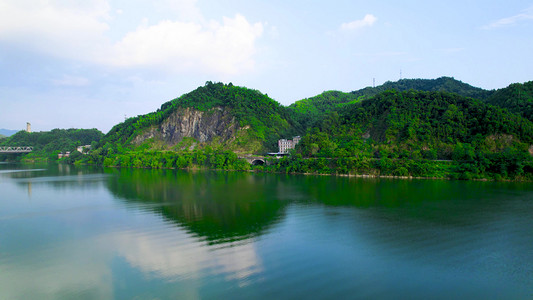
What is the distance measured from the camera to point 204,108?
75562 mm

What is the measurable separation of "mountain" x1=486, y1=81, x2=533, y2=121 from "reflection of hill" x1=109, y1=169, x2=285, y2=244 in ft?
120

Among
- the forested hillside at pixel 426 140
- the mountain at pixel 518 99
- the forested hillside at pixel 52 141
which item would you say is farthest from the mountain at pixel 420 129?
the forested hillside at pixel 52 141

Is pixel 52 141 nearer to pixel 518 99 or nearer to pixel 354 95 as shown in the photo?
pixel 354 95

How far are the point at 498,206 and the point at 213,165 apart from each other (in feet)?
131

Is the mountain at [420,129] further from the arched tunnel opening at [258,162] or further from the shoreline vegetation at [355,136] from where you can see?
the arched tunnel opening at [258,162]

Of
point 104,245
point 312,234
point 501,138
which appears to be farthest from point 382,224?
point 501,138

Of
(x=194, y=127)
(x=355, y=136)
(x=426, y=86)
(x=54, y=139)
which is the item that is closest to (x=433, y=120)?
(x=355, y=136)

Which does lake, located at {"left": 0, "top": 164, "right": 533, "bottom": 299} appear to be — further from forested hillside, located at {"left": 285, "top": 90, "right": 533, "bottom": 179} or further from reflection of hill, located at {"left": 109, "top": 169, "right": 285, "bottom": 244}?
forested hillside, located at {"left": 285, "top": 90, "right": 533, "bottom": 179}

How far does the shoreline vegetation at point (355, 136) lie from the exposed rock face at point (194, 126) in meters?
0.24

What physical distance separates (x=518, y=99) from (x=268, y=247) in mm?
48123

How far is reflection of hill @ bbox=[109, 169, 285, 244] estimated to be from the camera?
17.0 m

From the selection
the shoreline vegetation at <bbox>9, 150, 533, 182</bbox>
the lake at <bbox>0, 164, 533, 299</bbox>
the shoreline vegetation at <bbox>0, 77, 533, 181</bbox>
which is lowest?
the lake at <bbox>0, 164, 533, 299</bbox>

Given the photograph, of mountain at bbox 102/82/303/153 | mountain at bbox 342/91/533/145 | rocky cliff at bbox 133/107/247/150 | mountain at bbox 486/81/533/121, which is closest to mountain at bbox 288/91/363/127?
mountain at bbox 102/82/303/153

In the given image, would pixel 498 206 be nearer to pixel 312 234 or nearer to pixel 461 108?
pixel 312 234
